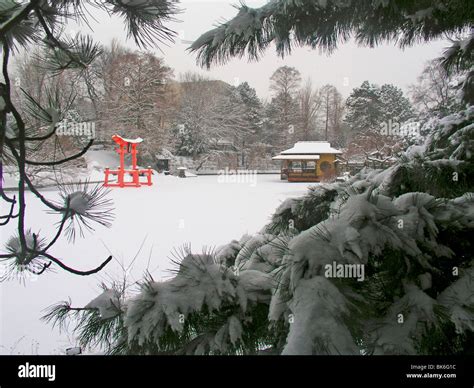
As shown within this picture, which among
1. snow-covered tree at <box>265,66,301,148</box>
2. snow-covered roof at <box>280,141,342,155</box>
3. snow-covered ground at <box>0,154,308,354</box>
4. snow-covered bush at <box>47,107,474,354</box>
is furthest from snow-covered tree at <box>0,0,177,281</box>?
snow-covered roof at <box>280,141,342,155</box>

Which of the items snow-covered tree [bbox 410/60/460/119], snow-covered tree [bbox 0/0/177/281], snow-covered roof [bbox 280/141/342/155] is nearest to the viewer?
snow-covered tree [bbox 0/0/177/281]

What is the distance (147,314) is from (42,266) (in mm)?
392

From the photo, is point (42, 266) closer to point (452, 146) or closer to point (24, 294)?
point (452, 146)

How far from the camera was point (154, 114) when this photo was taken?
1994mm

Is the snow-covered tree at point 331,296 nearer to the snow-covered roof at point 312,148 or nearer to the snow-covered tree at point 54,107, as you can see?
the snow-covered tree at point 54,107

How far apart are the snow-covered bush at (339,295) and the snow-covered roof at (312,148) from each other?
3.90 ft

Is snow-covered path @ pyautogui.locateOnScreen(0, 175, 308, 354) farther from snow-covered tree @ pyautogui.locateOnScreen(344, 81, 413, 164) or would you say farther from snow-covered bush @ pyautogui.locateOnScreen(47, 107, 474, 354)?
snow-covered tree @ pyautogui.locateOnScreen(344, 81, 413, 164)

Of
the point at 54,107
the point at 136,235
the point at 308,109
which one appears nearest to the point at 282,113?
the point at 308,109

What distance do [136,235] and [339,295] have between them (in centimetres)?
344

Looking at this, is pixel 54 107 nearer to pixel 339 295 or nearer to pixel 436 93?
pixel 339 295

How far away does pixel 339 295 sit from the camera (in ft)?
1.28

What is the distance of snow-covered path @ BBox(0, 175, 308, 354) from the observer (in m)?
1.40

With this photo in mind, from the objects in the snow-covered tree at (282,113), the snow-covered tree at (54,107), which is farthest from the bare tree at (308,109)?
the snow-covered tree at (54,107)
